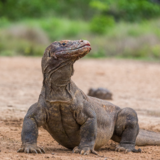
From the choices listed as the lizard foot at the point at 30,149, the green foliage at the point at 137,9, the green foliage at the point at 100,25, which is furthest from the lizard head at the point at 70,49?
the green foliage at the point at 137,9

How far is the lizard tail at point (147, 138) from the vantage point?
6664 millimetres

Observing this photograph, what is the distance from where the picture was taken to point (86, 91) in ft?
39.8

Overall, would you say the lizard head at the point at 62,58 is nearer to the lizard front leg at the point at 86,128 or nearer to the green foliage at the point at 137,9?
the lizard front leg at the point at 86,128

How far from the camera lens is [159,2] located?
3994 cm

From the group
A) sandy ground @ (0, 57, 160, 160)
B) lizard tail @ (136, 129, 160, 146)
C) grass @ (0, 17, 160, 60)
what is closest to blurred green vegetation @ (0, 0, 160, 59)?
grass @ (0, 17, 160, 60)

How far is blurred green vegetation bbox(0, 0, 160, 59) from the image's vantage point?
74.8ft

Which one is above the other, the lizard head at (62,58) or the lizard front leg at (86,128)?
the lizard head at (62,58)

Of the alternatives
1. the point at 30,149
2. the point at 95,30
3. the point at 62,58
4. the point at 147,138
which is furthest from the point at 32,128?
the point at 95,30

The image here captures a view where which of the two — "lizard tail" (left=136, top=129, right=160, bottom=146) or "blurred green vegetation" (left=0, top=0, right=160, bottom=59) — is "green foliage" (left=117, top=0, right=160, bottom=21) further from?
"lizard tail" (left=136, top=129, right=160, bottom=146)

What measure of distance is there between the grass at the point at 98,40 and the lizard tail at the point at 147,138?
1460cm

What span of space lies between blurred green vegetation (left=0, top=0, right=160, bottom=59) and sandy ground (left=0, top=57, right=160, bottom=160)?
11.0ft

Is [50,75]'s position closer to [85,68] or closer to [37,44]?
[85,68]

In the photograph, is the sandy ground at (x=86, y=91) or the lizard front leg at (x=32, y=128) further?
the sandy ground at (x=86, y=91)

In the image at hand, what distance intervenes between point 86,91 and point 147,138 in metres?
5.53
